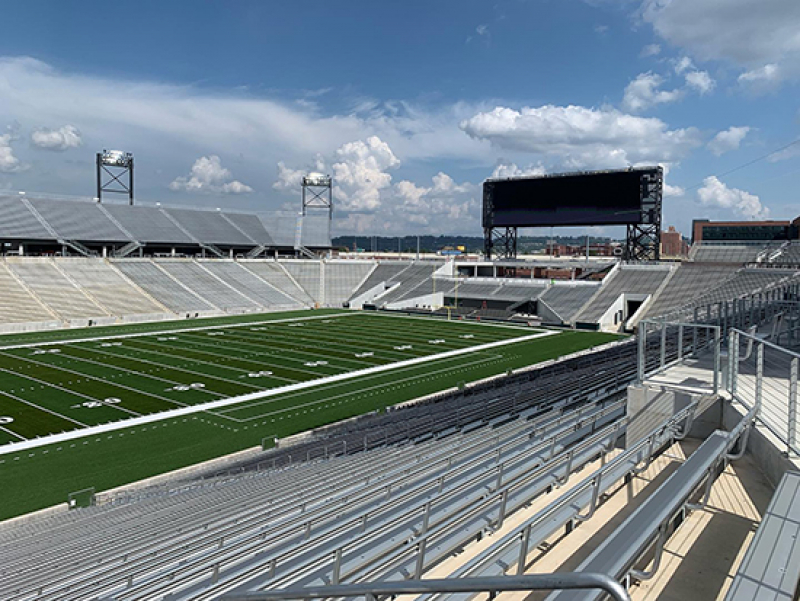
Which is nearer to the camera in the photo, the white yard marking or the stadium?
the stadium

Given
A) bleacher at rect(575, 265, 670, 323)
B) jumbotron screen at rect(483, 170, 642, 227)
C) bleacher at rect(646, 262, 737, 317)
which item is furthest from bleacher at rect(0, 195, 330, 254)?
bleacher at rect(646, 262, 737, 317)

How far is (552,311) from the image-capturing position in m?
45.8

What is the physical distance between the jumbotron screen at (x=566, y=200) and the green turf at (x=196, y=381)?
1473cm

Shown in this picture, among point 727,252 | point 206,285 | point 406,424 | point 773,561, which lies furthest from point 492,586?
point 727,252

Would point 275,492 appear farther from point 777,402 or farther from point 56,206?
point 56,206

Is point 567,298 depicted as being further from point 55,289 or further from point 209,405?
point 55,289

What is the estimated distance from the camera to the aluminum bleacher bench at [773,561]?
2.40 metres

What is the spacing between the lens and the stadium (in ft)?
12.8

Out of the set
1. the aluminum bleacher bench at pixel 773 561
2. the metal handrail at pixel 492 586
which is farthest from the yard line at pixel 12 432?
the aluminum bleacher bench at pixel 773 561

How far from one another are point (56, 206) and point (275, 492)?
55303 millimetres

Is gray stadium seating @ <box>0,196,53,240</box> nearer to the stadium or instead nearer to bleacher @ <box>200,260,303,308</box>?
the stadium

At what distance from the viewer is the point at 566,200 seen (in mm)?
50719

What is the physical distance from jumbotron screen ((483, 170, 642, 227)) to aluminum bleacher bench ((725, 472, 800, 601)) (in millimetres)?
48577

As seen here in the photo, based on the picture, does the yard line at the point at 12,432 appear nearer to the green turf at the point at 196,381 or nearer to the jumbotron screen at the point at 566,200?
the green turf at the point at 196,381
